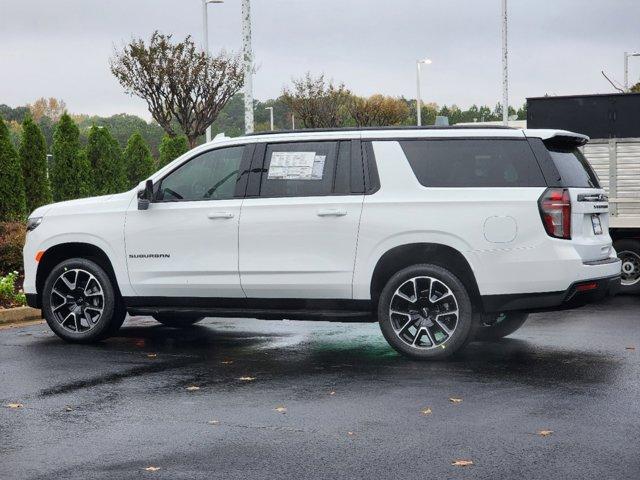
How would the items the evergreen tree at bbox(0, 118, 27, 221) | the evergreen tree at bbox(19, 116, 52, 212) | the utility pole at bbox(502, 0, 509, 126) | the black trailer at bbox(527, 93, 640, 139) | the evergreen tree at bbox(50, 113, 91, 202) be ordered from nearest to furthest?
1. the black trailer at bbox(527, 93, 640, 139)
2. the evergreen tree at bbox(0, 118, 27, 221)
3. the evergreen tree at bbox(19, 116, 52, 212)
4. the evergreen tree at bbox(50, 113, 91, 202)
5. the utility pole at bbox(502, 0, 509, 126)

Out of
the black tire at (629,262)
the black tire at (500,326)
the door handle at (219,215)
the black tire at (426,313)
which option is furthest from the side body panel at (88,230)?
the black tire at (629,262)

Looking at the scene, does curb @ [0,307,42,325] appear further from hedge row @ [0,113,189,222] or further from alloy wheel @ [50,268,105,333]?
hedge row @ [0,113,189,222]

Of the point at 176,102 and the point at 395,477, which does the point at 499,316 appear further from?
the point at 176,102

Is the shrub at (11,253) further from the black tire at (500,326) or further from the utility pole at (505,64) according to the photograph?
the utility pole at (505,64)

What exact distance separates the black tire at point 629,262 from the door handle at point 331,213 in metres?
6.72

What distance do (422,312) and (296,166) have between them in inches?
71.4

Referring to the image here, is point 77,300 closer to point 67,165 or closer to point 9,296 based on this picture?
point 9,296

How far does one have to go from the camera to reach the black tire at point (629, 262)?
15.1 metres

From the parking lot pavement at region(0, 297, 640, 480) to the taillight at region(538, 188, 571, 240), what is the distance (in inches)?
46.7

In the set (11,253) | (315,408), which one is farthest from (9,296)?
(315,408)

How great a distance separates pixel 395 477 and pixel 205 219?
4.97 meters

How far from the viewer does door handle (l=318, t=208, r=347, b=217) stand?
31.7 ft

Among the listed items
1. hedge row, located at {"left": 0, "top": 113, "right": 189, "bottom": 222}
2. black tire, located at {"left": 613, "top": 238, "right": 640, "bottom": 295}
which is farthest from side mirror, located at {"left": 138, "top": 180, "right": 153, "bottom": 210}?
hedge row, located at {"left": 0, "top": 113, "right": 189, "bottom": 222}

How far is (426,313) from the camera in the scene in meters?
9.59
